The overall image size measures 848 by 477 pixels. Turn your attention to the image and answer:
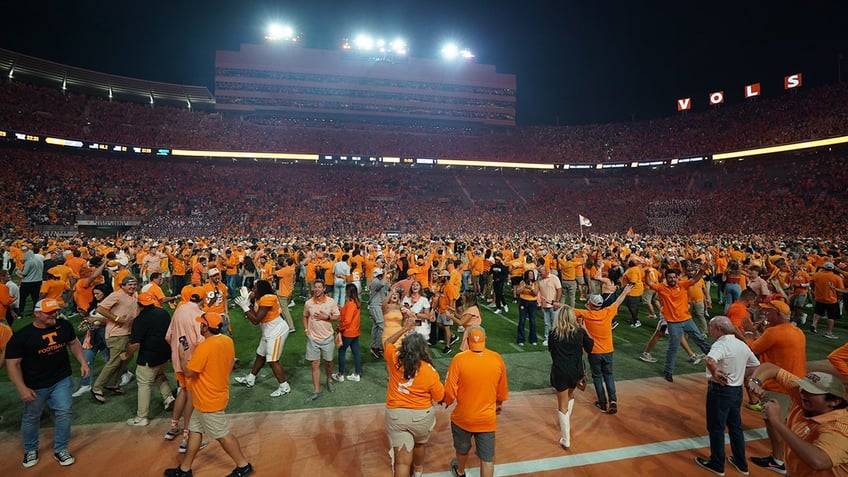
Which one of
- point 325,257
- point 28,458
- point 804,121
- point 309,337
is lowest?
point 28,458

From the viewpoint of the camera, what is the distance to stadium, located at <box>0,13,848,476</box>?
16.6 ft

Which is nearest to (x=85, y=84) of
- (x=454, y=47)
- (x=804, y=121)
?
(x=454, y=47)

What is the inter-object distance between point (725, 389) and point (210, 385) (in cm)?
536

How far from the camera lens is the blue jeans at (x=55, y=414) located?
417 centimetres

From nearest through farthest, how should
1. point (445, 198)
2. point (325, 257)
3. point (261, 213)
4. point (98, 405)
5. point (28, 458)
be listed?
point (28, 458) → point (98, 405) → point (325, 257) → point (261, 213) → point (445, 198)

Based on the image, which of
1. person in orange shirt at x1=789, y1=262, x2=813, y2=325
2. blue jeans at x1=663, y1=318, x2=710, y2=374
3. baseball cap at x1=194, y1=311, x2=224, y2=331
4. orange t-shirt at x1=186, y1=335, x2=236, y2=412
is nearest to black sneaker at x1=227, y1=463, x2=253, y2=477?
orange t-shirt at x1=186, y1=335, x2=236, y2=412

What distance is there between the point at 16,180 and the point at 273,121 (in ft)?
80.1

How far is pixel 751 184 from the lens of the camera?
119ft

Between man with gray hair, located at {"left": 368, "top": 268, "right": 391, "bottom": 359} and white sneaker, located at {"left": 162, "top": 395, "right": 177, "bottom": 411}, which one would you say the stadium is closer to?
Answer: white sneaker, located at {"left": 162, "top": 395, "right": 177, "bottom": 411}

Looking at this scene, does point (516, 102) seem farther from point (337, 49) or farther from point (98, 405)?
point (98, 405)

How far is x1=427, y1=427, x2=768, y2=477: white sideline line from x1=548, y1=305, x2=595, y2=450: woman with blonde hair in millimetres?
257

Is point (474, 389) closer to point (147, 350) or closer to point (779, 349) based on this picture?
point (779, 349)

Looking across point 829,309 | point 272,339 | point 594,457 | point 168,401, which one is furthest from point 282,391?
point 829,309

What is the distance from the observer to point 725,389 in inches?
158
